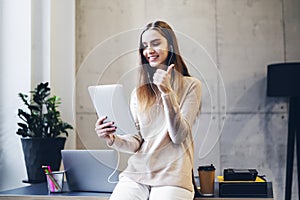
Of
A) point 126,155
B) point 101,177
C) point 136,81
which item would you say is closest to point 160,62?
point 136,81

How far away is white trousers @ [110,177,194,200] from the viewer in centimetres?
178

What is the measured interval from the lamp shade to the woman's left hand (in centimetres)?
163

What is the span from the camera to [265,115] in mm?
3340

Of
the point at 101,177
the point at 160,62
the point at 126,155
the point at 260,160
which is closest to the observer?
the point at 160,62

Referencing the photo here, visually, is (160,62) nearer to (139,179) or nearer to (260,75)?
(139,179)

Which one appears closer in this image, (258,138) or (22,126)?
(22,126)

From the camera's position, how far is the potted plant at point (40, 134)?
2.68 metres

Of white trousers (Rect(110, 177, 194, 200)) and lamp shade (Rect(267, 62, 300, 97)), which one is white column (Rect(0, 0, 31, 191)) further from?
lamp shade (Rect(267, 62, 300, 97))

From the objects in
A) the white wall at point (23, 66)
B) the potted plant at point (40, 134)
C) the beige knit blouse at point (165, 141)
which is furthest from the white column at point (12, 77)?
the beige knit blouse at point (165, 141)

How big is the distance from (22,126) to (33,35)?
695 mm

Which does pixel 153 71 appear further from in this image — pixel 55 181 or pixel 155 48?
pixel 55 181

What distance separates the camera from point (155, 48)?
1598 millimetres

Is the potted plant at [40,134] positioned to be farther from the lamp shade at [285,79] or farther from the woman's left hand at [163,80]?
the lamp shade at [285,79]

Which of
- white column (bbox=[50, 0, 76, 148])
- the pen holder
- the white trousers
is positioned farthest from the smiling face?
white column (bbox=[50, 0, 76, 148])
